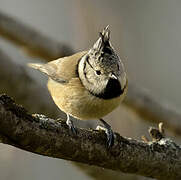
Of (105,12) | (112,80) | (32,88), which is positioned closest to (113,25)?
(105,12)

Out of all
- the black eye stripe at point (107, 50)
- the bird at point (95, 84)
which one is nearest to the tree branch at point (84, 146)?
the bird at point (95, 84)

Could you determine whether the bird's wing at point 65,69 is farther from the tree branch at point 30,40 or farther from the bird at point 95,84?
the tree branch at point 30,40

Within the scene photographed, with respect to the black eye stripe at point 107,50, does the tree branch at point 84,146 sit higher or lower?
lower

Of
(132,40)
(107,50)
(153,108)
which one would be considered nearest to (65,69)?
(107,50)

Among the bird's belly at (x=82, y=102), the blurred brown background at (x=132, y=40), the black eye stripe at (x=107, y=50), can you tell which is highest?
the blurred brown background at (x=132, y=40)

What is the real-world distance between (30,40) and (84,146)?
137 cm

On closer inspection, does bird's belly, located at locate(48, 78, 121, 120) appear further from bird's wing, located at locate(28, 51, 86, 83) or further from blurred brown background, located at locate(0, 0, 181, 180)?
blurred brown background, located at locate(0, 0, 181, 180)

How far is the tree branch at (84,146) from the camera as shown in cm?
160

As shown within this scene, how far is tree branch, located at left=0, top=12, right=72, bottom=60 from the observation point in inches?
118

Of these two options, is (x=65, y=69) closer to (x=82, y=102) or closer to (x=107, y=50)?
(x=82, y=102)

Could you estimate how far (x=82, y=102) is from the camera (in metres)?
2.28

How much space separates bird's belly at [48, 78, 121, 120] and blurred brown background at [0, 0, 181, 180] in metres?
1.57

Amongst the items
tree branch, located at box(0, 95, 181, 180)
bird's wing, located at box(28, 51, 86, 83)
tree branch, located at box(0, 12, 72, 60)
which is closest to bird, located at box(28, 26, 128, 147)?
bird's wing, located at box(28, 51, 86, 83)

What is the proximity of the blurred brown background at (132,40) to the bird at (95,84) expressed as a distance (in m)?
1.54
